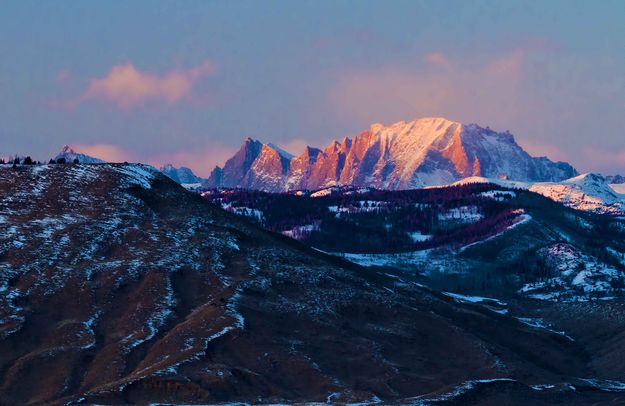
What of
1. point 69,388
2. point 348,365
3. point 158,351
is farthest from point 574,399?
point 69,388

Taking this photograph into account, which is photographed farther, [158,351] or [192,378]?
[158,351]

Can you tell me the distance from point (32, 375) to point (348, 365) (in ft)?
174

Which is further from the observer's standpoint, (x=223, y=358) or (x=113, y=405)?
(x=223, y=358)

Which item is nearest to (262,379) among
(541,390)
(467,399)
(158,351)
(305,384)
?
(305,384)

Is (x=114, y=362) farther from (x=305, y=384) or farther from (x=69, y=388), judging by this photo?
(x=305, y=384)

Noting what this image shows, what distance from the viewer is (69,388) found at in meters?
178

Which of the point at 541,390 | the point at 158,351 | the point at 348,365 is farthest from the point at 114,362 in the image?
the point at 541,390

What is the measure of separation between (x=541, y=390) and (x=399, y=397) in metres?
26.8

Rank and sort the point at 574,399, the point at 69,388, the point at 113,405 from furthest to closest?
the point at 574,399 → the point at 69,388 → the point at 113,405

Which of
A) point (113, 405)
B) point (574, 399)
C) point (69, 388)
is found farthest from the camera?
point (574, 399)

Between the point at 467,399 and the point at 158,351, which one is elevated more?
the point at 158,351

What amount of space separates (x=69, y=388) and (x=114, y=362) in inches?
448

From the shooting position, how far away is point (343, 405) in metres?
168

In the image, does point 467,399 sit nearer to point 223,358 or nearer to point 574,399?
point 574,399
